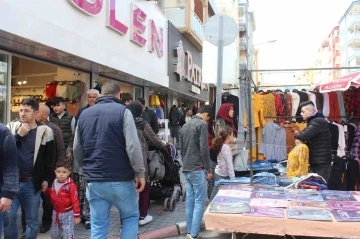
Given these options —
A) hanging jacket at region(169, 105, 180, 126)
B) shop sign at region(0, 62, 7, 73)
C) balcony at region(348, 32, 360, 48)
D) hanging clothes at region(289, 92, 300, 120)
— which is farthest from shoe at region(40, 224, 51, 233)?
balcony at region(348, 32, 360, 48)

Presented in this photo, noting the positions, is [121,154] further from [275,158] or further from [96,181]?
[275,158]

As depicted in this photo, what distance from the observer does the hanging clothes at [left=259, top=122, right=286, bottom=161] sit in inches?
314

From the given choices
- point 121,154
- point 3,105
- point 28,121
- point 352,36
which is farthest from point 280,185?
point 352,36

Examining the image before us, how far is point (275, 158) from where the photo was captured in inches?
316

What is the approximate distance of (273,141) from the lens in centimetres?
800

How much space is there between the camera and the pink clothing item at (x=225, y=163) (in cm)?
580

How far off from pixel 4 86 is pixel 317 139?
5.43 metres

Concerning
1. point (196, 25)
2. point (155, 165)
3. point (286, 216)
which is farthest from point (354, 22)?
point (286, 216)

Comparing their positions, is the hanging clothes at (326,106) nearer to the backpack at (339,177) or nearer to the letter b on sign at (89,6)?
the backpack at (339,177)

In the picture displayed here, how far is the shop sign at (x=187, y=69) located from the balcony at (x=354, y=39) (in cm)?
4670

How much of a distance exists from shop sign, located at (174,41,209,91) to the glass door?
9.66 meters

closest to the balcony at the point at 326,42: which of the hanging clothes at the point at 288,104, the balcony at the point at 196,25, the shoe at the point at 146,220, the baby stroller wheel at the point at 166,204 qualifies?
the balcony at the point at 196,25

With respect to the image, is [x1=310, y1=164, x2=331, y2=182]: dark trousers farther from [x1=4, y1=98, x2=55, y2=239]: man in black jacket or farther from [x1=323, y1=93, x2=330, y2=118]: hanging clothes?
[x1=4, y1=98, x2=55, y2=239]: man in black jacket

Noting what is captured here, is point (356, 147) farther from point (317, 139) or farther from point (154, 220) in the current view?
point (154, 220)
